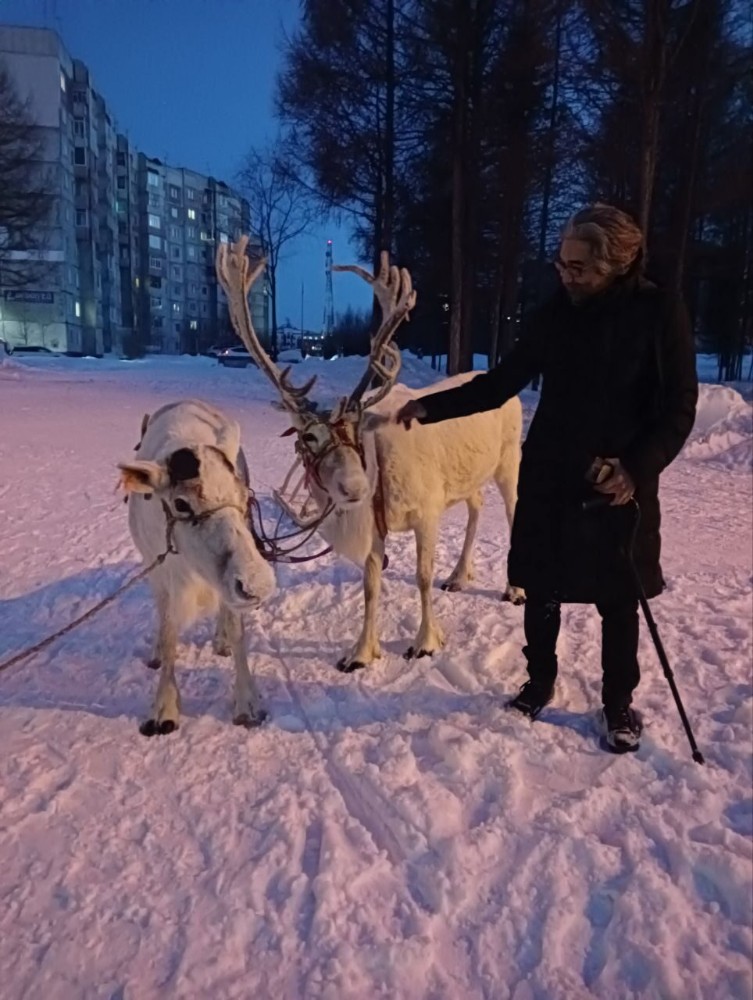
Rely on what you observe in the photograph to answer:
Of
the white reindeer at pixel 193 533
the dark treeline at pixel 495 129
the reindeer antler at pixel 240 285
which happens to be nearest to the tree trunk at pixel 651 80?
the dark treeline at pixel 495 129

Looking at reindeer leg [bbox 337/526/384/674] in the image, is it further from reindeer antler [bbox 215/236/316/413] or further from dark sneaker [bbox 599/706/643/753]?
dark sneaker [bbox 599/706/643/753]

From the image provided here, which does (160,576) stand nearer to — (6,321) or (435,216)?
(435,216)

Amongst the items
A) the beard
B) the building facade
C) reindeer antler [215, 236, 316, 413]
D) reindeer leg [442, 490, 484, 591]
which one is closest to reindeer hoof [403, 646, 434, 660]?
reindeer leg [442, 490, 484, 591]

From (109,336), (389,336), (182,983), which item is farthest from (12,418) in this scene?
(109,336)

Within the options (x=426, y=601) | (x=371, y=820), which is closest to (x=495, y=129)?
(x=426, y=601)

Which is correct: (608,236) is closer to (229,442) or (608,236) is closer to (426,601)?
(229,442)

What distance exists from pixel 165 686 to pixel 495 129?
18.0 meters

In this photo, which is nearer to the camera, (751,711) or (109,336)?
(751,711)

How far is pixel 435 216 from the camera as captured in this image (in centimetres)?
2203

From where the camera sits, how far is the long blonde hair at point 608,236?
3.09 metres

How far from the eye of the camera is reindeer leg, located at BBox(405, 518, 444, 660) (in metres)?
4.64

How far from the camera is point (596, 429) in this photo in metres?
3.35

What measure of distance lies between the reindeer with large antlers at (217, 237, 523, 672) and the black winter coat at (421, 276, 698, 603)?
0.59 meters

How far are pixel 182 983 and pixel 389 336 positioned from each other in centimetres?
357
